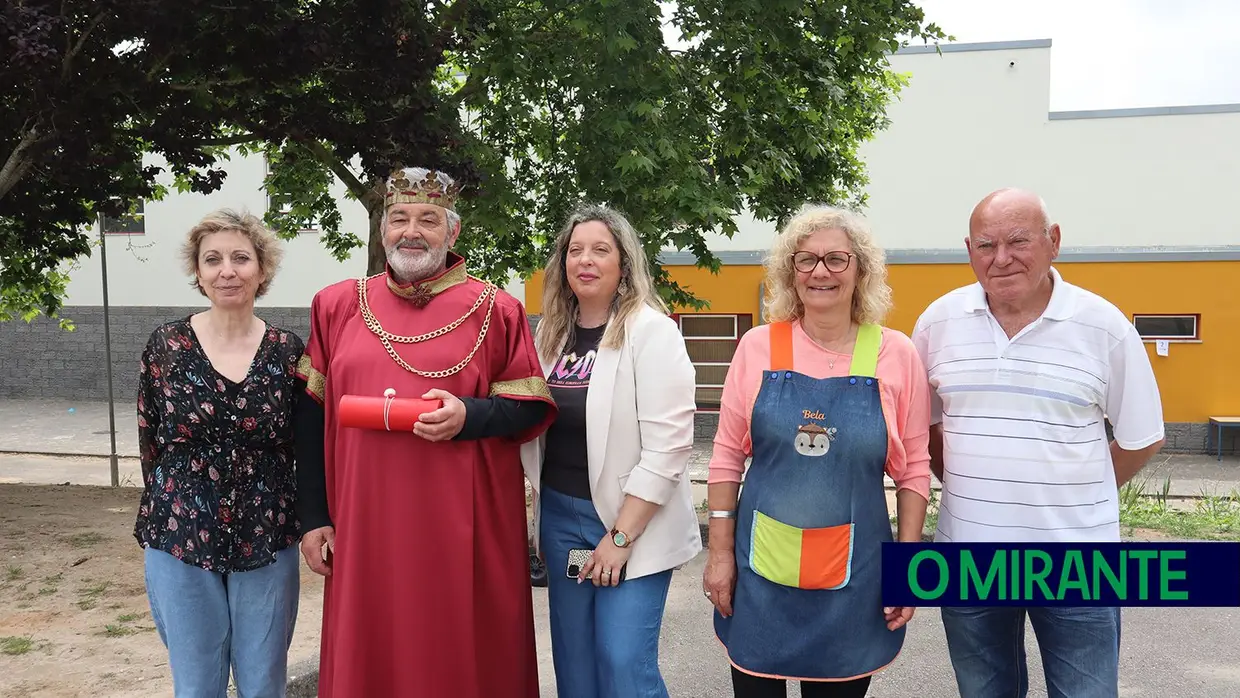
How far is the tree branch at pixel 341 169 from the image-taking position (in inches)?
278

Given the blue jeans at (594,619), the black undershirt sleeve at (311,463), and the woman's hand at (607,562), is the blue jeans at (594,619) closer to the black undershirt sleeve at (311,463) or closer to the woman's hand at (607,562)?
the woman's hand at (607,562)

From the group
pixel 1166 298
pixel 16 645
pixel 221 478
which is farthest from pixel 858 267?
pixel 1166 298

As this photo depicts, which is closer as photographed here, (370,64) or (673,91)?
(370,64)

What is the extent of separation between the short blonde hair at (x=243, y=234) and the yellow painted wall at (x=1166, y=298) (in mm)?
12723

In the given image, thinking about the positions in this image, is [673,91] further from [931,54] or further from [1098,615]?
[931,54]

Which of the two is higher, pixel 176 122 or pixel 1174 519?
pixel 176 122

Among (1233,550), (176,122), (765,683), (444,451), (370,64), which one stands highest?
(370,64)

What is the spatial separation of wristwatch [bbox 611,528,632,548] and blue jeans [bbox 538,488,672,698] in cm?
8

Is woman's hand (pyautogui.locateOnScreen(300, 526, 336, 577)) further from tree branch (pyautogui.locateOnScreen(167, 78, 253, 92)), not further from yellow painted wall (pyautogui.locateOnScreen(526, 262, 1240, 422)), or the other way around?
yellow painted wall (pyautogui.locateOnScreen(526, 262, 1240, 422))

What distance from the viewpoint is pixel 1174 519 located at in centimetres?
812

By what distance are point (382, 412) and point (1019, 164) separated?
17.4 m

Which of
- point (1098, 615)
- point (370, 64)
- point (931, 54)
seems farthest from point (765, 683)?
point (931, 54)

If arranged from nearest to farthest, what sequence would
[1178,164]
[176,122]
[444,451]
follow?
[444,451]
[176,122]
[1178,164]

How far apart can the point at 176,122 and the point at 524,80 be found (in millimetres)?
2621
